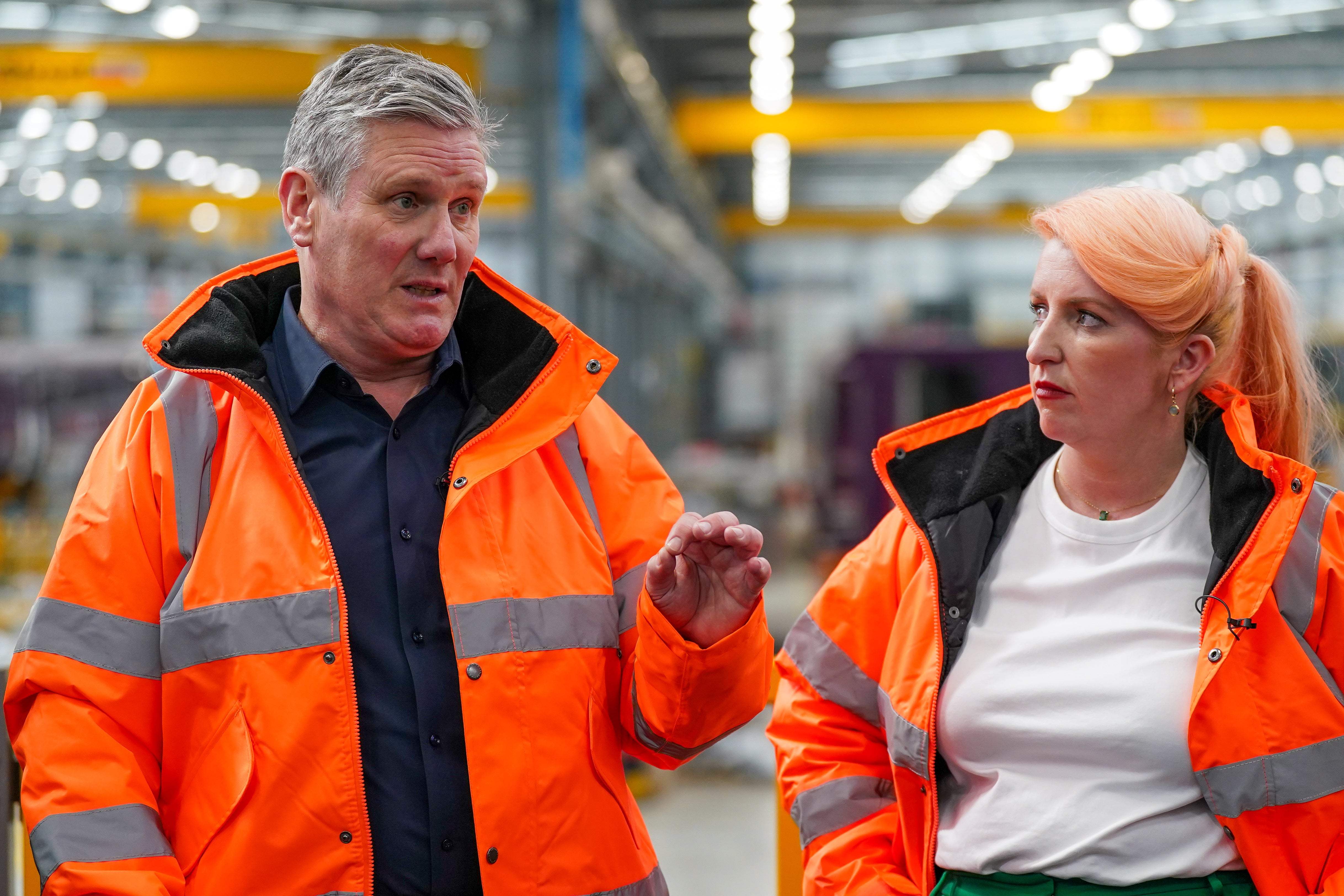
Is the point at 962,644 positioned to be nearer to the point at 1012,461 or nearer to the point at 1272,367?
the point at 1012,461

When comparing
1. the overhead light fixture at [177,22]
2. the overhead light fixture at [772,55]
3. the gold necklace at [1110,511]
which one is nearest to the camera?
the gold necklace at [1110,511]

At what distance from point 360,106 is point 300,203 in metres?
0.17

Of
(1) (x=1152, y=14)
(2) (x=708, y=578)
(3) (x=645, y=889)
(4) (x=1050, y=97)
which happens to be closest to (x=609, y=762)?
(3) (x=645, y=889)

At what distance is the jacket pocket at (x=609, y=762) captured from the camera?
1.64 m

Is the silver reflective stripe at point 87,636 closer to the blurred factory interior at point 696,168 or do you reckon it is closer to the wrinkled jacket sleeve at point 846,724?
the wrinkled jacket sleeve at point 846,724

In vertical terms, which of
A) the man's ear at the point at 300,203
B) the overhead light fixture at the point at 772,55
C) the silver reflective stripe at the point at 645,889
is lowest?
the silver reflective stripe at the point at 645,889

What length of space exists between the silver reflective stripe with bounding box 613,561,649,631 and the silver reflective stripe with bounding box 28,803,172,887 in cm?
63

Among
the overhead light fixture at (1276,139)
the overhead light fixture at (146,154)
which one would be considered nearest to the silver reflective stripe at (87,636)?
the overhead light fixture at (146,154)

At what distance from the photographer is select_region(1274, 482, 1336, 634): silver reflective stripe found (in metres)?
1.59

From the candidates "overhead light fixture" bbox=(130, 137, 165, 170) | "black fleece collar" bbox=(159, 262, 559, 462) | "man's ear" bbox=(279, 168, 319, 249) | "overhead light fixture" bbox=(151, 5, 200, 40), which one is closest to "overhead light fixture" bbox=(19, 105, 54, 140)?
"overhead light fixture" bbox=(130, 137, 165, 170)

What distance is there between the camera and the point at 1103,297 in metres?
1.69

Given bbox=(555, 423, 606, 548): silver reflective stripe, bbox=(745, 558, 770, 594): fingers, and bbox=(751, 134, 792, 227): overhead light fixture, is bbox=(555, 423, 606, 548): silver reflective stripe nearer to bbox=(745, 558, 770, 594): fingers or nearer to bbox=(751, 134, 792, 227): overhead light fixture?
bbox=(745, 558, 770, 594): fingers

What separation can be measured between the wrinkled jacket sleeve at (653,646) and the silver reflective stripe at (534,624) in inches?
2.0

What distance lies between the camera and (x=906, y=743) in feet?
5.66
